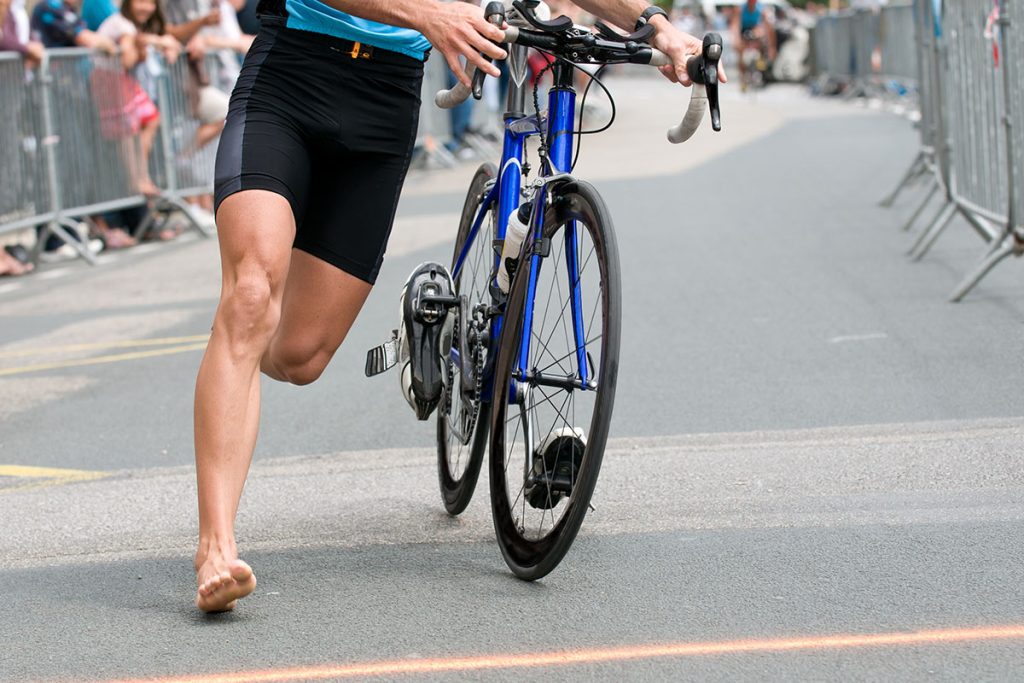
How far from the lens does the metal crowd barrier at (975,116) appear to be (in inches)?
325

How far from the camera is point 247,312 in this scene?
13.1 ft

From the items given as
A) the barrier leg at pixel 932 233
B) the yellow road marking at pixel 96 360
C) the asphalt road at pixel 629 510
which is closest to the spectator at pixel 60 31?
the asphalt road at pixel 629 510

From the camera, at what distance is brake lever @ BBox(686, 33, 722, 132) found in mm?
3777

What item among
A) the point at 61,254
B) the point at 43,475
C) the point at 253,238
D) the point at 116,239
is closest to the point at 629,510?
the point at 253,238

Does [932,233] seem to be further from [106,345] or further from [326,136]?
[326,136]

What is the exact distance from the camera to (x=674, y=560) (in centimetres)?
428

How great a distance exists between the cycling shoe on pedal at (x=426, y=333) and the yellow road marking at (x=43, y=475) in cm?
163

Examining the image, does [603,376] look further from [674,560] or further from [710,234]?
[710,234]

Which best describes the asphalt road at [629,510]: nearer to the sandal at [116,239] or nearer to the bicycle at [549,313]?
the bicycle at [549,313]

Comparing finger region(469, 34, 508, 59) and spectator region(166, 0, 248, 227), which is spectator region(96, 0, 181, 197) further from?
finger region(469, 34, 508, 59)

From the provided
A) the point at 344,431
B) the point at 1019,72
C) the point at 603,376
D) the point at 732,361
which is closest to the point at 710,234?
the point at 1019,72

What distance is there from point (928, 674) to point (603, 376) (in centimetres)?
94

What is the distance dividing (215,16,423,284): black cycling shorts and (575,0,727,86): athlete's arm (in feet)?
Result: 1.78

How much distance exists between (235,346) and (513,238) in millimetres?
739
